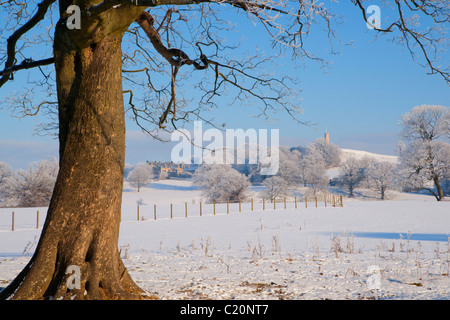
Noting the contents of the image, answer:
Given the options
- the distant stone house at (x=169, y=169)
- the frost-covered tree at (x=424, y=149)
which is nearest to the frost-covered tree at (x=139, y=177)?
the distant stone house at (x=169, y=169)

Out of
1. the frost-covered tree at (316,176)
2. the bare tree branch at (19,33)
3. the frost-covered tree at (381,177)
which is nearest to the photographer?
the bare tree branch at (19,33)

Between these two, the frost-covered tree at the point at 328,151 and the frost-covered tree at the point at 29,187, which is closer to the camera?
the frost-covered tree at the point at 29,187

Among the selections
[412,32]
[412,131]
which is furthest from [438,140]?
[412,32]

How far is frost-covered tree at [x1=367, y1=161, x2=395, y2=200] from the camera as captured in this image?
56.9 metres

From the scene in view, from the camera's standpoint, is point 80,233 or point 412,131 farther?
point 412,131

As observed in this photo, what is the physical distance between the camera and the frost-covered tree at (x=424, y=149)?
38531 millimetres

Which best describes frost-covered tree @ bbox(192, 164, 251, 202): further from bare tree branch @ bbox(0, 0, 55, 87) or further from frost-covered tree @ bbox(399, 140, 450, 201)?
bare tree branch @ bbox(0, 0, 55, 87)

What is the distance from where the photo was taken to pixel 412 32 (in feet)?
20.3

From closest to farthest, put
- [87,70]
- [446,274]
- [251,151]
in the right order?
1. [87,70]
2. [446,274]
3. [251,151]

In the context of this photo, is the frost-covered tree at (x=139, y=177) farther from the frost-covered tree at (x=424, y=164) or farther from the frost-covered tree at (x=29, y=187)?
the frost-covered tree at (x=424, y=164)

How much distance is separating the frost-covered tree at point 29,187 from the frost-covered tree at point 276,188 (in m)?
29.4
